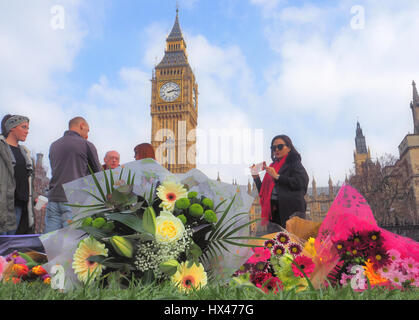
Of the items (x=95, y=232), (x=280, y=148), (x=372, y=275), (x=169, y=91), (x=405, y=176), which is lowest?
(x=372, y=275)

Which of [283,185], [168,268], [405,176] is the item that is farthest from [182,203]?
[405,176]

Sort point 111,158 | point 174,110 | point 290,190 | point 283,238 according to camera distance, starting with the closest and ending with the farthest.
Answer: point 283,238, point 290,190, point 111,158, point 174,110

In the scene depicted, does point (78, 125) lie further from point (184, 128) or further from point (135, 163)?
point (184, 128)

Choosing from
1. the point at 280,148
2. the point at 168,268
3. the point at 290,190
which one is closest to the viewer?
the point at 168,268

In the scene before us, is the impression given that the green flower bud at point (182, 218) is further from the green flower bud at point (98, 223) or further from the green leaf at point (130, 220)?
the green flower bud at point (98, 223)

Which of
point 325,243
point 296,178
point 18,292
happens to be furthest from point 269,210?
point 18,292

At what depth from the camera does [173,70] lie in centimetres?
7206

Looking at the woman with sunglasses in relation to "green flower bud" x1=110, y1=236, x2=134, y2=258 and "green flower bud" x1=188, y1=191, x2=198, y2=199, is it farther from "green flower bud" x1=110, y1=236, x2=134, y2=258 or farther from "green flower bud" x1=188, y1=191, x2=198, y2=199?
"green flower bud" x1=110, y1=236, x2=134, y2=258

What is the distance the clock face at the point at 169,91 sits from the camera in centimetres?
7131

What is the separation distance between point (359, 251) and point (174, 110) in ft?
229

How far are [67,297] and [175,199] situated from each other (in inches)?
27.7

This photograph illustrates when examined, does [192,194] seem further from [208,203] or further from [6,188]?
[6,188]

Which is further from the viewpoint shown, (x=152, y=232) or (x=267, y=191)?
(x=267, y=191)

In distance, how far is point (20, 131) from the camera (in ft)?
14.9
